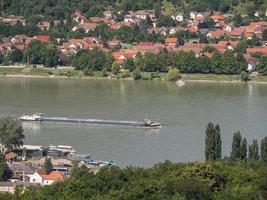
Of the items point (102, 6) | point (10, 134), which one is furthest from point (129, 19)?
point (10, 134)

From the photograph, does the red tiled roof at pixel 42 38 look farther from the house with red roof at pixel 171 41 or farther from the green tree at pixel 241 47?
the green tree at pixel 241 47

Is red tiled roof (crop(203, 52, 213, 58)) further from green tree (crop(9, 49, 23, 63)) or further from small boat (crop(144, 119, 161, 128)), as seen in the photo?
→ small boat (crop(144, 119, 161, 128))

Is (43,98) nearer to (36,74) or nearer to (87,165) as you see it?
(36,74)

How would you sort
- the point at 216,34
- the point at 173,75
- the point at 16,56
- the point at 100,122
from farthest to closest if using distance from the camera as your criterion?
the point at 216,34 < the point at 16,56 < the point at 173,75 < the point at 100,122

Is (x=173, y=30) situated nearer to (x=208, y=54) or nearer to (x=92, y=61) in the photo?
(x=208, y=54)

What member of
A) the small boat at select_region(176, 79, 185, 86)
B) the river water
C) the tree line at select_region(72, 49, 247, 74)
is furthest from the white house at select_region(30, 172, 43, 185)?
the tree line at select_region(72, 49, 247, 74)

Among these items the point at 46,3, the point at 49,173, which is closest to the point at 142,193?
the point at 49,173
